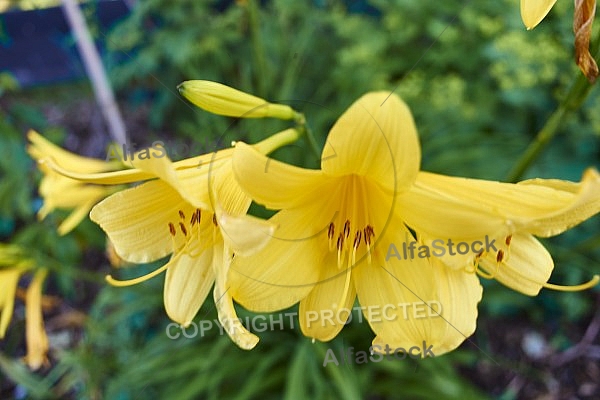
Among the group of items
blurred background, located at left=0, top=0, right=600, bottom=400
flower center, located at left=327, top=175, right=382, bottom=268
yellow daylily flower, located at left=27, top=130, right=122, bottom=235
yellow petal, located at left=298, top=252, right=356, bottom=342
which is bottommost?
blurred background, located at left=0, top=0, right=600, bottom=400

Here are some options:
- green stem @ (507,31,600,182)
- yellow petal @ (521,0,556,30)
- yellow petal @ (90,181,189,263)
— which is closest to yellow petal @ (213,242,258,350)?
yellow petal @ (90,181,189,263)

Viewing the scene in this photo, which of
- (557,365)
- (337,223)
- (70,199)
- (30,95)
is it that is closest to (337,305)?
(337,223)

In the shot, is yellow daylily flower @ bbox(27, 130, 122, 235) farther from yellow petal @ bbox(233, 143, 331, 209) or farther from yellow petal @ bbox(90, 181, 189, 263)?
yellow petal @ bbox(233, 143, 331, 209)

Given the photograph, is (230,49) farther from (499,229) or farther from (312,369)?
(499,229)

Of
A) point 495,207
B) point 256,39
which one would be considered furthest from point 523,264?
point 256,39

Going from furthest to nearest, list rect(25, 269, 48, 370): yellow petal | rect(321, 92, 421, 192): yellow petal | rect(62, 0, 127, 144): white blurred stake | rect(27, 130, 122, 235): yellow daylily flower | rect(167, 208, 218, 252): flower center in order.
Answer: rect(62, 0, 127, 144): white blurred stake, rect(25, 269, 48, 370): yellow petal, rect(27, 130, 122, 235): yellow daylily flower, rect(167, 208, 218, 252): flower center, rect(321, 92, 421, 192): yellow petal

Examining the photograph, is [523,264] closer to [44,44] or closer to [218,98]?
[218,98]

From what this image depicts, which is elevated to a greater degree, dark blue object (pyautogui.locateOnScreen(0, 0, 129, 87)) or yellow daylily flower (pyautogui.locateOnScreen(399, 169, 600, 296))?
yellow daylily flower (pyautogui.locateOnScreen(399, 169, 600, 296))
